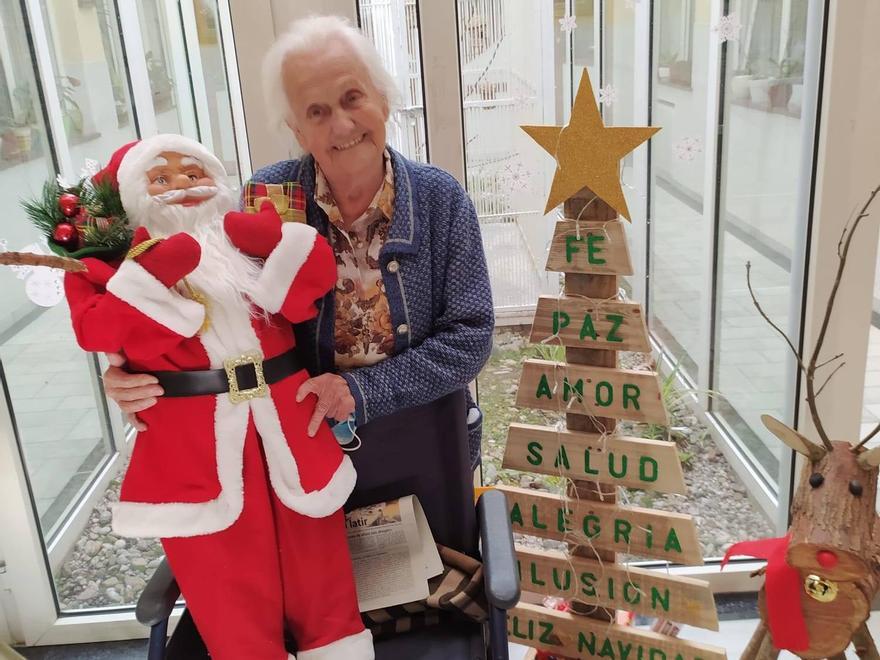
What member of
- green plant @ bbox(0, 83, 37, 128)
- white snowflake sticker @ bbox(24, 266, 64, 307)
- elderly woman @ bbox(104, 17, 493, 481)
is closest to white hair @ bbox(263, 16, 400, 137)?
elderly woman @ bbox(104, 17, 493, 481)

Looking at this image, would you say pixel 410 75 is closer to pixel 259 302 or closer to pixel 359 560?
pixel 259 302

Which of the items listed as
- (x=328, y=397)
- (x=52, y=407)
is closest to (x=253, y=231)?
(x=328, y=397)

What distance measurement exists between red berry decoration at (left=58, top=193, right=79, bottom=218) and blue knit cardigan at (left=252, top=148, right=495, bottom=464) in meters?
0.39

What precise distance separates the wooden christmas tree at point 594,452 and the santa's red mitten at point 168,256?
0.69m

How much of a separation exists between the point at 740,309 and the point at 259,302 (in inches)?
56.9

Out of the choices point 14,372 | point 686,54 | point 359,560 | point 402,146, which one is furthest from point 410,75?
point 14,372

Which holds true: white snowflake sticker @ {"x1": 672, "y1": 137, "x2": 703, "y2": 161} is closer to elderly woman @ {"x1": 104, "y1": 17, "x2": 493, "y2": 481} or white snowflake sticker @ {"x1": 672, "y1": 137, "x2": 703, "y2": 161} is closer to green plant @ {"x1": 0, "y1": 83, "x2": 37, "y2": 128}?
elderly woman @ {"x1": 104, "y1": 17, "x2": 493, "y2": 481}

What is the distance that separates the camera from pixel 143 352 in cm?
120

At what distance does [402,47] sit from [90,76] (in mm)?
855

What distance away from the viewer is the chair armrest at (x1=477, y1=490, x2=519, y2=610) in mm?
1238

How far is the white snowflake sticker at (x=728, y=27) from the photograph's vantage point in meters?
1.75

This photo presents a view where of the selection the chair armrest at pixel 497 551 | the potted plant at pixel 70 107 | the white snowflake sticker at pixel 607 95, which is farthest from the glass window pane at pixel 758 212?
the potted plant at pixel 70 107

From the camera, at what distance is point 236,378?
1.26 meters

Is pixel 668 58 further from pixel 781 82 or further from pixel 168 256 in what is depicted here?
pixel 168 256
